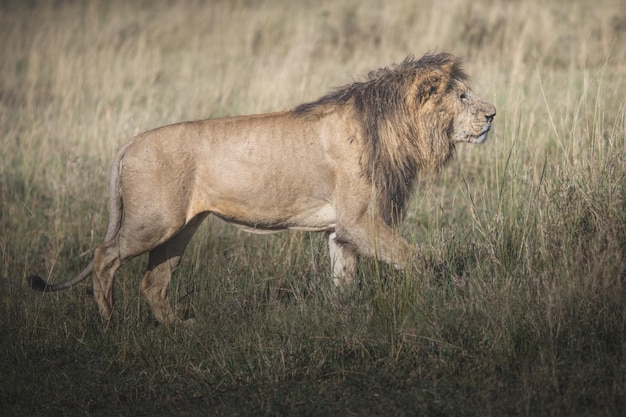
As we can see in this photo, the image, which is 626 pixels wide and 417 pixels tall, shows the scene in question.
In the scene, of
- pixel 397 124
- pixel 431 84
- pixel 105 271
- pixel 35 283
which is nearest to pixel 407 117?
pixel 397 124

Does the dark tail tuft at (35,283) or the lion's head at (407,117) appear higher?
the lion's head at (407,117)

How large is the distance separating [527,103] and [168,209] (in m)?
3.99

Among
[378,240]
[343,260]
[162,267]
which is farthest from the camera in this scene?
[162,267]

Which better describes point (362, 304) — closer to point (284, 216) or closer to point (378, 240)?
point (378, 240)

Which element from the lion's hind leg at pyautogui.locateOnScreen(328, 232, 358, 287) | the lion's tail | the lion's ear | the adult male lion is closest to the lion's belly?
the adult male lion

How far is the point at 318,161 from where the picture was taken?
560 cm

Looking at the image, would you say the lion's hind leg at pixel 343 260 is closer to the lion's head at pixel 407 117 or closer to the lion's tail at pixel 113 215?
the lion's head at pixel 407 117

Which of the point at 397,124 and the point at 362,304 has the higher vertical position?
the point at 397,124

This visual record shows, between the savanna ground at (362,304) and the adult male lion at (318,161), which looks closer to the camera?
the savanna ground at (362,304)

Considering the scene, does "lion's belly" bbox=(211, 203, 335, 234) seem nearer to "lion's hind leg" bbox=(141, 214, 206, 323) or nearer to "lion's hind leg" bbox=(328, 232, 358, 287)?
A: "lion's hind leg" bbox=(328, 232, 358, 287)

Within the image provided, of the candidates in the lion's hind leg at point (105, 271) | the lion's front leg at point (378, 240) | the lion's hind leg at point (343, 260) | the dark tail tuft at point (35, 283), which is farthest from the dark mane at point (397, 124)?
the dark tail tuft at point (35, 283)

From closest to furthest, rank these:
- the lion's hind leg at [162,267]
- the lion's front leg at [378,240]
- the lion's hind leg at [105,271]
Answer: the lion's front leg at [378,240]
the lion's hind leg at [105,271]
the lion's hind leg at [162,267]

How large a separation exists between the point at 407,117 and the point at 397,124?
0.09 metres

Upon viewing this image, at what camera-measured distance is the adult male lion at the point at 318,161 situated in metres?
5.52
